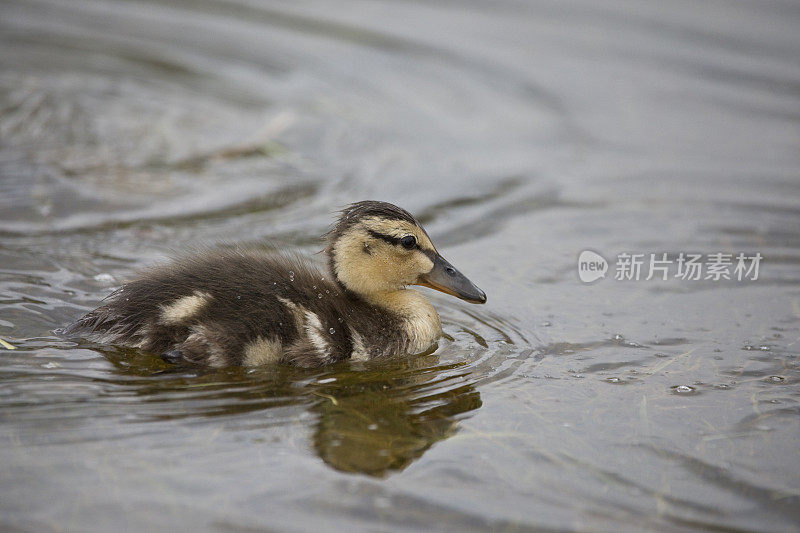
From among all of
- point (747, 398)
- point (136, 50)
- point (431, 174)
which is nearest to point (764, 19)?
point (431, 174)

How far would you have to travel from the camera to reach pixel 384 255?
4.81 m

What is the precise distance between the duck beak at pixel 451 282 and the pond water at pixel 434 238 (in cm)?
24

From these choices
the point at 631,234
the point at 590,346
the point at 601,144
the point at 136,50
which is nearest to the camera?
the point at 590,346

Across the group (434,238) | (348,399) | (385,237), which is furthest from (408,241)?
(434,238)

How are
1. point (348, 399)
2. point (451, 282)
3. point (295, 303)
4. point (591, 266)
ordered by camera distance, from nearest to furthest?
point (348, 399), point (295, 303), point (451, 282), point (591, 266)

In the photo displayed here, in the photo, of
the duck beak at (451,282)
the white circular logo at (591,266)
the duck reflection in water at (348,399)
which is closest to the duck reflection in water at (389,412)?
the duck reflection in water at (348,399)

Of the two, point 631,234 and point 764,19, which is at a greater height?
point 764,19

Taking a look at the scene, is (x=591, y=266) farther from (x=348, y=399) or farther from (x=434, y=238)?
(x=348, y=399)

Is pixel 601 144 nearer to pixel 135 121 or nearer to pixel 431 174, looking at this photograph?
pixel 431 174

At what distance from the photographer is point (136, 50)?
32.1 feet

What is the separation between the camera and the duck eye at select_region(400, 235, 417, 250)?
4785mm

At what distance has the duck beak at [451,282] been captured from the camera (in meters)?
4.86

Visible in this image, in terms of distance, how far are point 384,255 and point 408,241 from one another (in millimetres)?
133

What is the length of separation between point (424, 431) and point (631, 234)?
9.43 ft
